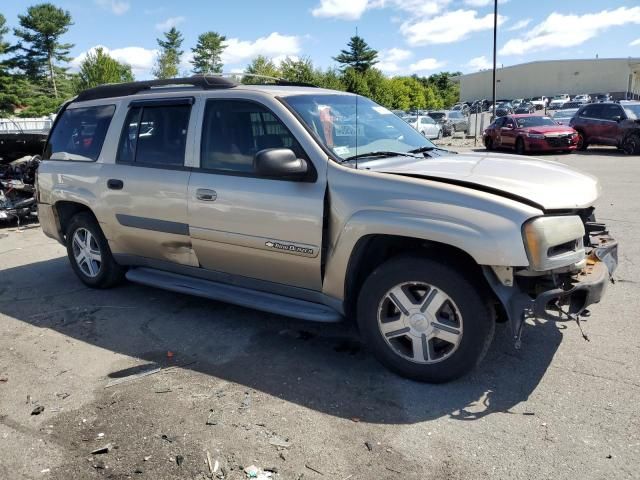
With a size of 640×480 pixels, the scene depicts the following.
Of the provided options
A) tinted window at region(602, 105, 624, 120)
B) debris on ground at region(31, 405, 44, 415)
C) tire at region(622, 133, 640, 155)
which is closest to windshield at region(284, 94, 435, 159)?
debris on ground at region(31, 405, 44, 415)

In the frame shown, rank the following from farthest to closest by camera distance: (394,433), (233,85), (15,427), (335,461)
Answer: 1. (233,85)
2. (15,427)
3. (394,433)
4. (335,461)

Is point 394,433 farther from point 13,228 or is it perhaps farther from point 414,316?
point 13,228

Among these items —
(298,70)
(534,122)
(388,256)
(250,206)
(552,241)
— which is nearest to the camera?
(552,241)

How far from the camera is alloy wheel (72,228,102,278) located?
5461 mm

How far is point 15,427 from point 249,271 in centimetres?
181

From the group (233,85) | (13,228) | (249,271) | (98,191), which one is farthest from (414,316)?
(13,228)

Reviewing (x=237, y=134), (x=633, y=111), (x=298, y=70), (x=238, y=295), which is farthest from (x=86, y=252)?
(x=298, y=70)

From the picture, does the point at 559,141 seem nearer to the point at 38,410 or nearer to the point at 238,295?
the point at 238,295

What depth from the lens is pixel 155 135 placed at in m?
4.71

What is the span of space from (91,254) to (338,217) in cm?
313

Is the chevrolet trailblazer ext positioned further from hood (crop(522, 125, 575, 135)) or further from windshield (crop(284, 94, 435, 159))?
hood (crop(522, 125, 575, 135))

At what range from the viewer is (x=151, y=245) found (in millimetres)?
4797

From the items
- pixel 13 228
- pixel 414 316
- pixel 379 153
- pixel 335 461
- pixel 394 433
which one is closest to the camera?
pixel 335 461

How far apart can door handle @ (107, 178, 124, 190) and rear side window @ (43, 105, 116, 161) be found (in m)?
0.37
